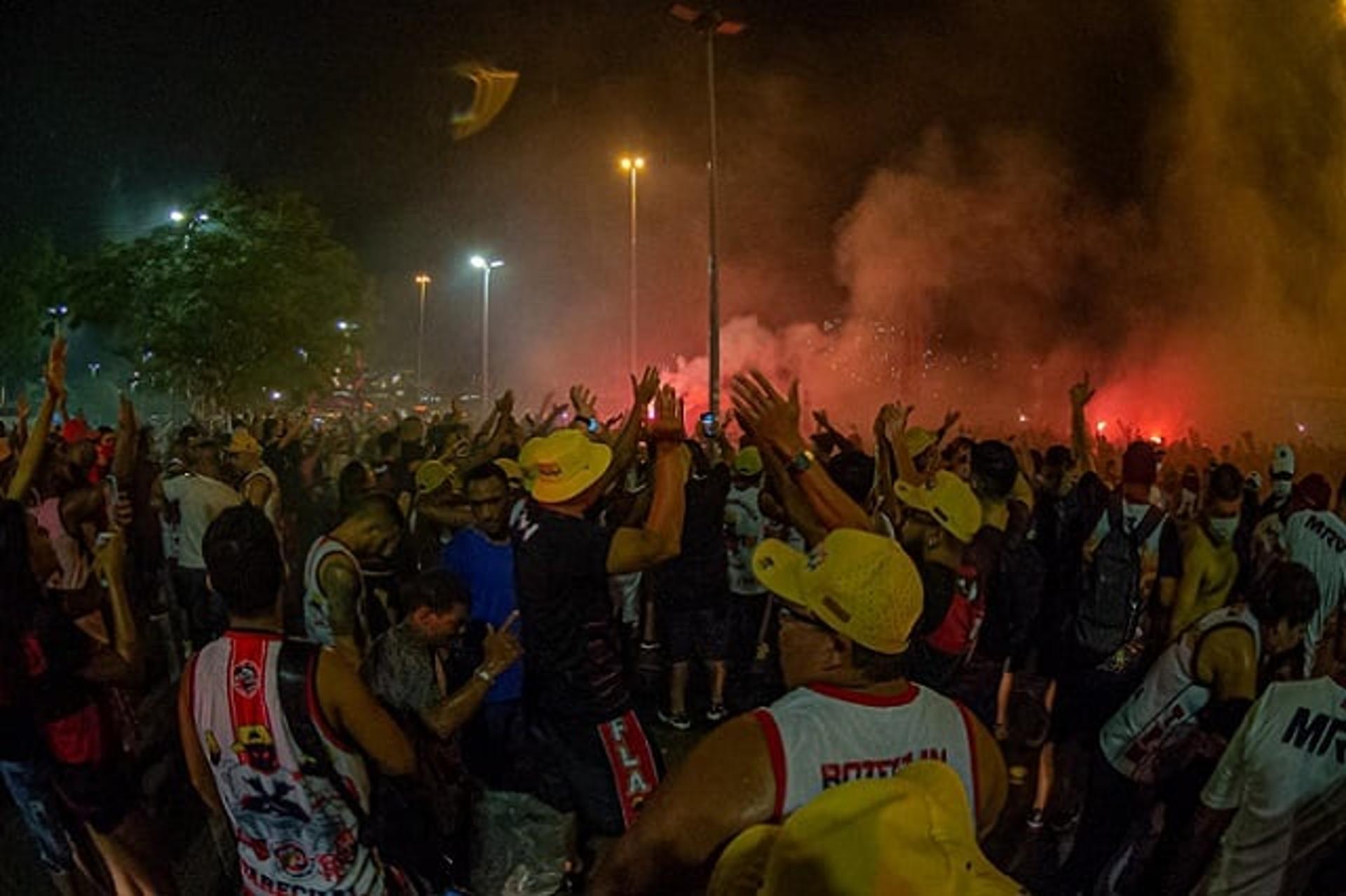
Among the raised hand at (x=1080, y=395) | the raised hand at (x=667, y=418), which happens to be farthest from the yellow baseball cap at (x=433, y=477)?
the raised hand at (x=1080, y=395)

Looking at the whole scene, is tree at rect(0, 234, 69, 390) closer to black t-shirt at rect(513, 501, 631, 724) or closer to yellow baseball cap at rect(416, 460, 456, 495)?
yellow baseball cap at rect(416, 460, 456, 495)

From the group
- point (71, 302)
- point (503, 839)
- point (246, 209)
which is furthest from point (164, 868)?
point (71, 302)

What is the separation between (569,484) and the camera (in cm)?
426

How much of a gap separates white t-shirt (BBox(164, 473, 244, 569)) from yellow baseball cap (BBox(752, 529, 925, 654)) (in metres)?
6.66

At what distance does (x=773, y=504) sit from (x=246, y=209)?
24.1m

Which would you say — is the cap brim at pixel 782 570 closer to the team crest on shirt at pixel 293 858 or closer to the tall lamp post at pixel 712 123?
the team crest on shirt at pixel 293 858

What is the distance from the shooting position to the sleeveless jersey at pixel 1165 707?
4273mm

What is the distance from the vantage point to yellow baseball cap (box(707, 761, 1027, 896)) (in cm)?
123

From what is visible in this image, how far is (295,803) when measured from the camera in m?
3.10

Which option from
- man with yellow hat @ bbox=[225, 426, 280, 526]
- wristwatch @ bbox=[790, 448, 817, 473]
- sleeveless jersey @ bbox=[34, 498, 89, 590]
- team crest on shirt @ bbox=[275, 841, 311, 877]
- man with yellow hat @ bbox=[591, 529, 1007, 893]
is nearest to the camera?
man with yellow hat @ bbox=[591, 529, 1007, 893]

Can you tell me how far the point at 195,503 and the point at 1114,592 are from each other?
6285 mm

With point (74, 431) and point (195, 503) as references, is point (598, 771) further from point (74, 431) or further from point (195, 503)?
point (74, 431)

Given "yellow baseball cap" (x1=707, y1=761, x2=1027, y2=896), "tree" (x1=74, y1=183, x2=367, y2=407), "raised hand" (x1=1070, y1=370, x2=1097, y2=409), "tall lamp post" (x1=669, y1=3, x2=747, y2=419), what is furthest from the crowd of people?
"tree" (x1=74, y1=183, x2=367, y2=407)

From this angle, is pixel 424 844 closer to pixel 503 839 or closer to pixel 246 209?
pixel 503 839
